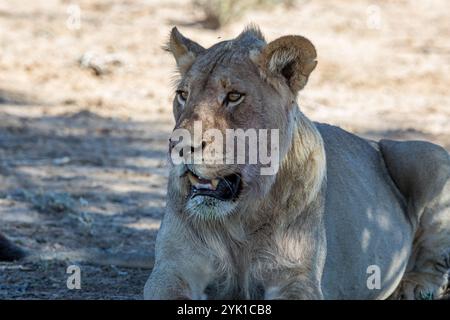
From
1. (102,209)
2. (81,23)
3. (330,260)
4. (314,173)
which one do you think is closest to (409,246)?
(330,260)

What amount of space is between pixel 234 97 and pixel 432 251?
2144 millimetres

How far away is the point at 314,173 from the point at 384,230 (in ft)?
3.15

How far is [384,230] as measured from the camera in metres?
5.59

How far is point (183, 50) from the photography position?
484cm

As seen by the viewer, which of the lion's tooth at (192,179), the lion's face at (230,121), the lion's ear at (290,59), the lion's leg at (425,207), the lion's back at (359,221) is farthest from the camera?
the lion's leg at (425,207)

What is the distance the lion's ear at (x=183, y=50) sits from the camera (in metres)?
4.78

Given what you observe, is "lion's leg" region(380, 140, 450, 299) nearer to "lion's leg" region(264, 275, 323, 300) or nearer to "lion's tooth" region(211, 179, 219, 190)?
"lion's leg" region(264, 275, 323, 300)

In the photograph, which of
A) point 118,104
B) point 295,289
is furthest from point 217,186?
point 118,104

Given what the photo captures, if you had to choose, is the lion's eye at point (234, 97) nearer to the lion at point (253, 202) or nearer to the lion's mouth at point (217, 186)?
the lion at point (253, 202)

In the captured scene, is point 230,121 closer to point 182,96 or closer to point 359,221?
point 182,96

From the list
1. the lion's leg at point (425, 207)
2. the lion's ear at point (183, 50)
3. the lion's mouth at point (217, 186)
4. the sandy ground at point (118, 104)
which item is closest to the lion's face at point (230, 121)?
the lion's mouth at point (217, 186)

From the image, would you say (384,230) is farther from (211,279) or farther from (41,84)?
(41,84)

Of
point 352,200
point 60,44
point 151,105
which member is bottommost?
point 352,200

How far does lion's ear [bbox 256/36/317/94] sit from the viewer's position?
14.7ft
